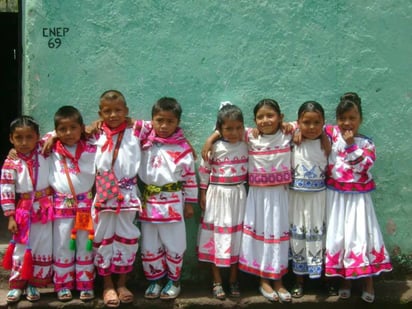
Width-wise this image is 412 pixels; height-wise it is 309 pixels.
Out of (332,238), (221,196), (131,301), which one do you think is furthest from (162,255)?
(332,238)

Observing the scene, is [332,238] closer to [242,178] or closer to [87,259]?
[242,178]

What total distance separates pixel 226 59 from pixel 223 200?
1.14 metres

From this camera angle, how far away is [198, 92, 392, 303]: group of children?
3863 mm

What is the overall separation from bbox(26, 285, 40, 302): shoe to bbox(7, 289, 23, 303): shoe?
6 cm

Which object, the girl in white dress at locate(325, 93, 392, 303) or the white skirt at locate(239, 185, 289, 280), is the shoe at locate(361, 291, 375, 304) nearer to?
the girl in white dress at locate(325, 93, 392, 303)

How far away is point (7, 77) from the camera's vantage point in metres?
8.12

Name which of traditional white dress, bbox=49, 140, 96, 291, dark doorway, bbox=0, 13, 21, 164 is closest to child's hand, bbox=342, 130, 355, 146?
traditional white dress, bbox=49, 140, 96, 291

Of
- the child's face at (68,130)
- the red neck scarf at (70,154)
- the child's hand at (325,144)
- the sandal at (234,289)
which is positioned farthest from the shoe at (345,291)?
the child's face at (68,130)

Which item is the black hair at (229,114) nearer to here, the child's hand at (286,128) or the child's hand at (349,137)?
the child's hand at (286,128)

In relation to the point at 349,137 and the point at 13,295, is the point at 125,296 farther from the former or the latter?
the point at 349,137

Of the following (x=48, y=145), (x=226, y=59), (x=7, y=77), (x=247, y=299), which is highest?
(x=7, y=77)

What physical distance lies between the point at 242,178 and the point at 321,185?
62 cm

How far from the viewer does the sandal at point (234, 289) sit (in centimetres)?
396

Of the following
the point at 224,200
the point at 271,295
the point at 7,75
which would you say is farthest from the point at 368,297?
the point at 7,75
